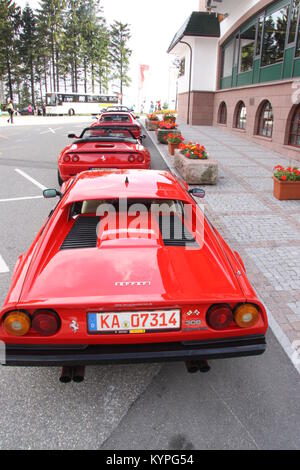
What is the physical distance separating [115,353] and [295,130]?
15.0 metres

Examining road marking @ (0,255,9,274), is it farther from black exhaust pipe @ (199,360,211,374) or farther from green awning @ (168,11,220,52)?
green awning @ (168,11,220,52)

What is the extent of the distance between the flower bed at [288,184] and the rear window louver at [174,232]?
5.43 metres

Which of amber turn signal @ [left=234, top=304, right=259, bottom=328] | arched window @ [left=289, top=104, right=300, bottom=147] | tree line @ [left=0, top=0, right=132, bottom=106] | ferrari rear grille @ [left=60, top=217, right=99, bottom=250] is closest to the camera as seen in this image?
amber turn signal @ [left=234, top=304, right=259, bottom=328]

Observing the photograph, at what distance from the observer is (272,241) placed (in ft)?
19.1

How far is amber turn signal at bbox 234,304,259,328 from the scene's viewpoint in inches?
93.4

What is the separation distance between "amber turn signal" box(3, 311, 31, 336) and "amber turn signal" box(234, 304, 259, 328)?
1.31 metres

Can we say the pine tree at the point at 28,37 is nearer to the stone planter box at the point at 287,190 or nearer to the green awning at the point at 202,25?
the green awning at the point at 202,25

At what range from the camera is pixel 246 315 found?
238cm

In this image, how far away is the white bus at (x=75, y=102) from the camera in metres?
54.2

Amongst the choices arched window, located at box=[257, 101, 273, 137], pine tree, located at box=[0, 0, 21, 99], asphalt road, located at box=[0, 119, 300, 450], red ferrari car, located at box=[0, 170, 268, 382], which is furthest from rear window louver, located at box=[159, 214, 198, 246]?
pine tree, located at box=[0, 0, 21, 99]

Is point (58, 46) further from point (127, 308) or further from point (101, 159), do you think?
point (127, 308)

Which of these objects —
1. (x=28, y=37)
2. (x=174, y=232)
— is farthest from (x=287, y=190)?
(x=28, y=37)

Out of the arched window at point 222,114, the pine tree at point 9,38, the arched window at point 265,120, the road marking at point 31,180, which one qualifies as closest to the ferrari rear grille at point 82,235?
the road marking at point 31,180

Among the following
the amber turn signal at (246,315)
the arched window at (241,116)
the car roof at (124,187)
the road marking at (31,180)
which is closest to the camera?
the amber turn signal at (246,315)
